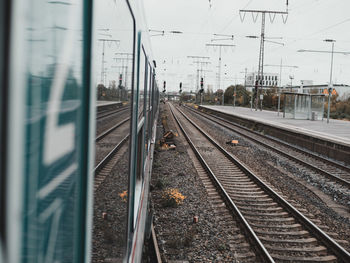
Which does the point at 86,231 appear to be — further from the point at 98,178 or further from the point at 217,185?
the point at 217,185

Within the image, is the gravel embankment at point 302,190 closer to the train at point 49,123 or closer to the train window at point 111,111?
the train window at point 111,111

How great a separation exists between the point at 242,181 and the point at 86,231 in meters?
8.66

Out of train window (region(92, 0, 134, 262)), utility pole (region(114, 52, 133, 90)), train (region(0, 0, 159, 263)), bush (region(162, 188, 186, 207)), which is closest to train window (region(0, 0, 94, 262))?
train (region(0, 0, 159, 263))

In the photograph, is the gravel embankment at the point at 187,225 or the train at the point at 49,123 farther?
the gravel embankment at the point at 187,225

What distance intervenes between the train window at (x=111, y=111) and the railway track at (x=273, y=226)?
139 inches

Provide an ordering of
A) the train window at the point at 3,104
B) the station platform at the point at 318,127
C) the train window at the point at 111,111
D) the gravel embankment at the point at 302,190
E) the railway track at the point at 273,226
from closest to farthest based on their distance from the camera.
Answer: the train window at the point at 3,104
the train window at the point at 111,111
the railway track at the point at 273,226
the gravel embankment at the point at 302,190
the station platform at the point at 318,127

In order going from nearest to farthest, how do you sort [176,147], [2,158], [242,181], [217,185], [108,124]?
[2,158], [108,124], [217,185], [242,181], [176,147]

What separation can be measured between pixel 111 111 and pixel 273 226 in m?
5.30

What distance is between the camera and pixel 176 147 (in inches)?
598

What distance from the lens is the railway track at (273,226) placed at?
523 centimetres

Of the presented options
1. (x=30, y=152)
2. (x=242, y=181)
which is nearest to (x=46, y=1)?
(x=30, y=152)

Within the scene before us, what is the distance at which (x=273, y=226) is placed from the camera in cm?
632

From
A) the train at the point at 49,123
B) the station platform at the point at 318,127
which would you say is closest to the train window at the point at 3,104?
the train at the point at 49,123

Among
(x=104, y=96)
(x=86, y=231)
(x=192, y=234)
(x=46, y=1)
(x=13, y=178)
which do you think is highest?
(x=46, y=1)
